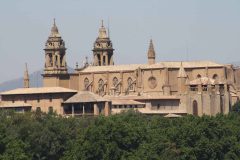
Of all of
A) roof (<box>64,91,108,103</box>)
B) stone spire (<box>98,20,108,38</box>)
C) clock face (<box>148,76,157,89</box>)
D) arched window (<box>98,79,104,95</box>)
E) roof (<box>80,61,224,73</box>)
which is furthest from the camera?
stone spire (<box>98,20,108,38</box>)

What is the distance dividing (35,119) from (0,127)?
15.1m

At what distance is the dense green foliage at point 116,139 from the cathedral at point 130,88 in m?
25.5

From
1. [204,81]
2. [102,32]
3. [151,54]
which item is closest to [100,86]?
[151,54]

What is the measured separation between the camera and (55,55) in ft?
511

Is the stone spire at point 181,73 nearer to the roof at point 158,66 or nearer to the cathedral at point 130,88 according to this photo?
the cathedral at point 130,88

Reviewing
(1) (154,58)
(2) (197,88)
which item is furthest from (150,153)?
(1) (154,58)

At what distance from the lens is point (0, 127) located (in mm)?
91375

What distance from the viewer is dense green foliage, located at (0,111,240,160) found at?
89375mm

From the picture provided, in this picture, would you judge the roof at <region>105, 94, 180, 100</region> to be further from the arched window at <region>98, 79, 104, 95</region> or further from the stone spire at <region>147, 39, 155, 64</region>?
the arched window at <region>98, 79, 104, 95</region>

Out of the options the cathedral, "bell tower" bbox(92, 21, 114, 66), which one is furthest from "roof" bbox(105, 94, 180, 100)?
"bell tower" bbox(92, 21, 114, 66)

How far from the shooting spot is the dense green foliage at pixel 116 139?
8938 centimetres

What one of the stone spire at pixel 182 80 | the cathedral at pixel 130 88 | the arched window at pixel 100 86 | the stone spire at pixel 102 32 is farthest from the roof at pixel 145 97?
the stone spire at pixel 102 32

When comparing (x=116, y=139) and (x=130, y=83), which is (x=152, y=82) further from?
(x=116, y=139)

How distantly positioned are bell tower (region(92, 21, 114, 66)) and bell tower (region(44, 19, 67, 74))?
6.40m
